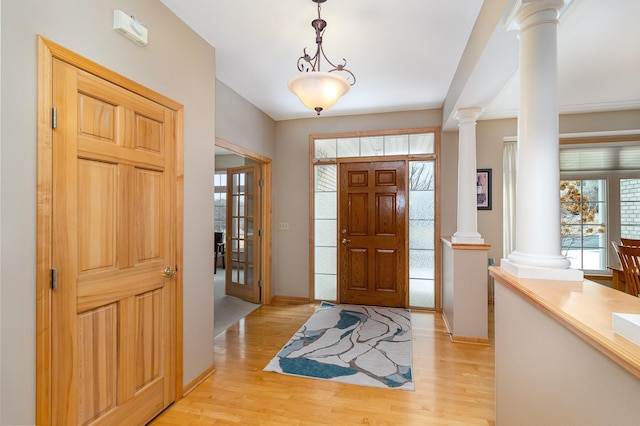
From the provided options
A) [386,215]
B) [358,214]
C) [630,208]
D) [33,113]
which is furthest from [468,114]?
[33,113]

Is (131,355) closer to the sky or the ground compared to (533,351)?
closer to the ground

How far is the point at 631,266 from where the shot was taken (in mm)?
2797

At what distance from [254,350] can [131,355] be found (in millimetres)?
1354

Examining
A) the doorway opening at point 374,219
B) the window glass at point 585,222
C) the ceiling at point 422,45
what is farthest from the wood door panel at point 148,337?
the window glass at point 585,222

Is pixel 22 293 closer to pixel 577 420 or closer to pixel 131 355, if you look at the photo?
pixel 131 355

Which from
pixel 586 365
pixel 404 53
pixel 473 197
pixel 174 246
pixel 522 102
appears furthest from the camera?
pixel 473 197

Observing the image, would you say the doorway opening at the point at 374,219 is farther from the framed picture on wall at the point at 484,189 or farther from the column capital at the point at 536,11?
the column capital at the point at 536,11

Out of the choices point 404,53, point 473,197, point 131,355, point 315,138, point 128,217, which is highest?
point 404,53

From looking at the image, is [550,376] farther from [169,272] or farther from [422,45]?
[422,45]

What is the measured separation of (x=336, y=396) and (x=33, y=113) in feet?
7.96

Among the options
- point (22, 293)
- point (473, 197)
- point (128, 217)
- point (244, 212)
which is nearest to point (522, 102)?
point (473, 197)

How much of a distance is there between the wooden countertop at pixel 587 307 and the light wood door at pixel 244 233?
11.6ft

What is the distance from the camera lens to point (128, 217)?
183 cm

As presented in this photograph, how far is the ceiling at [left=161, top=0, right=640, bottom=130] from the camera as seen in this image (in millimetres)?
2059
